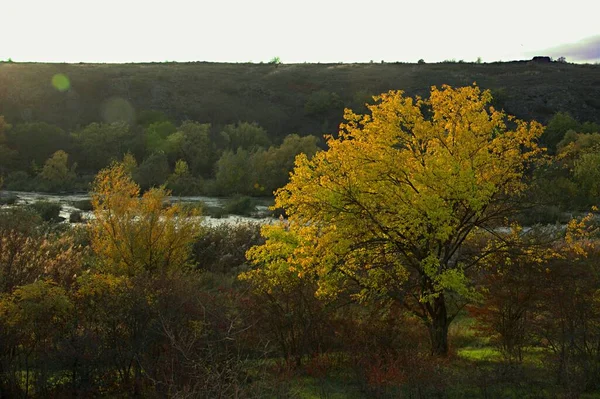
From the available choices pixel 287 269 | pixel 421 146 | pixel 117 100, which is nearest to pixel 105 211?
pixel 287 269

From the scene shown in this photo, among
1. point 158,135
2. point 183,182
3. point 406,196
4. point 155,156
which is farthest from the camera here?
point 158,135

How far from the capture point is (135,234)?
952 inches

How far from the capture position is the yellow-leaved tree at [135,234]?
2356 centimetres

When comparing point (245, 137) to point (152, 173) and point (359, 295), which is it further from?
point (359, 295)

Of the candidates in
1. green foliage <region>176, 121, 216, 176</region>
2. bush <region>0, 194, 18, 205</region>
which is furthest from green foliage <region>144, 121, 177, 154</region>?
bush <region>0, 194, 18, 205</region>

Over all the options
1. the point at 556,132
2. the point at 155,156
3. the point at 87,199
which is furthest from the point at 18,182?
the point at 556,132

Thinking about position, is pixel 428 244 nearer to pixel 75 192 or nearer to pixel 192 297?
pixel 192 297

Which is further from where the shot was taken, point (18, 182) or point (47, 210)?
point (18, 182)

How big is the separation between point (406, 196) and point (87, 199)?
43.5 meters

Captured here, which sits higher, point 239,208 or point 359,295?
point 359,295

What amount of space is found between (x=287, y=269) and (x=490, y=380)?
6315 mm

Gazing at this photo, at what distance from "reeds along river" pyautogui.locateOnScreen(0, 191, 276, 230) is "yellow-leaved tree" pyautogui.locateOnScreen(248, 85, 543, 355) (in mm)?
25370

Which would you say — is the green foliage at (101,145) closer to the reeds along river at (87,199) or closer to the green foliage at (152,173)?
the green foliage at (152,173)

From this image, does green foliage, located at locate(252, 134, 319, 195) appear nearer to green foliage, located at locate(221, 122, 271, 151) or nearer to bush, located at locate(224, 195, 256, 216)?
bush, located at locate(224, 195, 256, 216)
